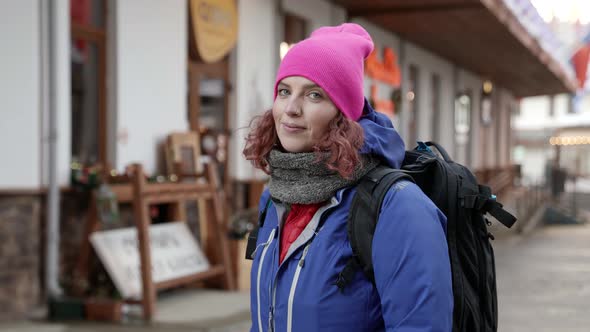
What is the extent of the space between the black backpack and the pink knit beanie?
20 cm

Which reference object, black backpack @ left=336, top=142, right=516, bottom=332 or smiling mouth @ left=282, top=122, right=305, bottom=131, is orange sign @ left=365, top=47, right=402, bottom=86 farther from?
smiling mouth @ left=282, top=122, right=305, bottom=131

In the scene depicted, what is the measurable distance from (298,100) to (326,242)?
1.22 feet

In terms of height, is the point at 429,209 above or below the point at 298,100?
below

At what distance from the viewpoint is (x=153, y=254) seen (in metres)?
7.54

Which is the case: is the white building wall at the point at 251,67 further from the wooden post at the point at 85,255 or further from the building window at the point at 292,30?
the wooden post at the point at 85,255

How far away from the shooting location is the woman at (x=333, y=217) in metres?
1.86

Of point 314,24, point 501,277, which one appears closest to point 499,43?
point 314,24

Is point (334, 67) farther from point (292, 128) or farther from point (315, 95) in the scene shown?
point (292, 128)

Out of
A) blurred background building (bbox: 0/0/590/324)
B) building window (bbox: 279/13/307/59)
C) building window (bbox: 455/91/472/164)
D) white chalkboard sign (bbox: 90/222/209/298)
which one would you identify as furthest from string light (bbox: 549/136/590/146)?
white chalkboard sign (bbox: 90/222/209/298)

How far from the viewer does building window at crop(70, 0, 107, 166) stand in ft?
23.4

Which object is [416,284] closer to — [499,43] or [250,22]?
[250,22]

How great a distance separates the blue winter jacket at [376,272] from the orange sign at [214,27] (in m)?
6.77

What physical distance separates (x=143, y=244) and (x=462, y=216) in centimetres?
499

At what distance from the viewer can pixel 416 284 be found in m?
1.85
